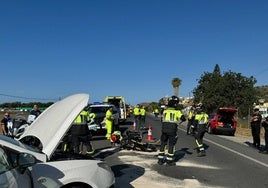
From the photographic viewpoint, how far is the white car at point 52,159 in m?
4.39

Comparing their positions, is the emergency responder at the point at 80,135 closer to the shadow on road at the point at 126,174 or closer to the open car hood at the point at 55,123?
the shadow on road at the point at 126,174

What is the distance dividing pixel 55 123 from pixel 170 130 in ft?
21.2

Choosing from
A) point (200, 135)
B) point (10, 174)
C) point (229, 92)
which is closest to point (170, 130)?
point (200, 135)

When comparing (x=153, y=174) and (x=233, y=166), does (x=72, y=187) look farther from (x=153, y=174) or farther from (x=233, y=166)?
(x=233, y=166)

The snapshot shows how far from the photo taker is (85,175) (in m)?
5.84

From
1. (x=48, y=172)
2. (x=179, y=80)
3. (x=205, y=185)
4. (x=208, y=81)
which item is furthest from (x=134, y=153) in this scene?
(x=179, y=80)

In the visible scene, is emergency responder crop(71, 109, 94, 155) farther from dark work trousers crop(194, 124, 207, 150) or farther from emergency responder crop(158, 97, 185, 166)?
dark work trousers crop(194, 124, 207, 150)

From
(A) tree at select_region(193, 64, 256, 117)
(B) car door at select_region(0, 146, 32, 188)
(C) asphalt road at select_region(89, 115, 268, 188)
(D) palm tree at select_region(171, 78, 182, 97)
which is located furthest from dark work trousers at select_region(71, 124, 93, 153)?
(D) palm tree at select_region(171, 78, 182, 97)

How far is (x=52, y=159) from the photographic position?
6.08 metres

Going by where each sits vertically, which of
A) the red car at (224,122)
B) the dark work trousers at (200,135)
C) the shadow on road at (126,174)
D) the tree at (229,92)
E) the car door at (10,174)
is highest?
the tree at (229,92)

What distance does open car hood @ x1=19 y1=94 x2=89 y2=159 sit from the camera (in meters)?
5.84

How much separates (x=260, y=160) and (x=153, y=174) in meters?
5.11

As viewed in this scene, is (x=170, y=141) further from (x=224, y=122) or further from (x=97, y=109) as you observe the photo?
(x=224, y=122)

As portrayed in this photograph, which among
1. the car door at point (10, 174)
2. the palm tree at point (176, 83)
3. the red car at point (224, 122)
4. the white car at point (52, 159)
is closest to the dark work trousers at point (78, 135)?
the white car at point (52, 159)
